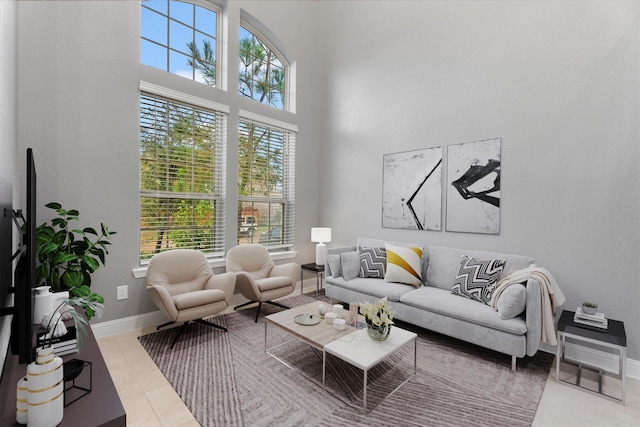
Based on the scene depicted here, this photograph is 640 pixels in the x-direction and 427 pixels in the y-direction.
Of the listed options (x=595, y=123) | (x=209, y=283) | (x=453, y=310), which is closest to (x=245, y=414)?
(x=209, y=283)

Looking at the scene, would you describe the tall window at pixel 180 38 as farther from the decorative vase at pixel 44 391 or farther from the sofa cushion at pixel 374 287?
the decorative vase at pixel 44 391

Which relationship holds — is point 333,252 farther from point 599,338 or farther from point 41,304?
point 41,304

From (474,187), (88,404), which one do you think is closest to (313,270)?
(474,187)

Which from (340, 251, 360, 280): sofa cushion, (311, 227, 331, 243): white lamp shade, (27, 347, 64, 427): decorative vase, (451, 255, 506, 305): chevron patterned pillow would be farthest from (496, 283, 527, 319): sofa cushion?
(27, 347, 64, 427): decorative vase

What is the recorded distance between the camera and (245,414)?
6.23 feet

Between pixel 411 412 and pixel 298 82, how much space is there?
14.8ft

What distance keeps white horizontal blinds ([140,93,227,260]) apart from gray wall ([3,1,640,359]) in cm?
16

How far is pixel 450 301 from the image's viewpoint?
9.32 feet

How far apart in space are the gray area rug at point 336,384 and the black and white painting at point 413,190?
1.44m

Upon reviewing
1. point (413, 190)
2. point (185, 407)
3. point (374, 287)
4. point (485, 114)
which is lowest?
point (185, 407)

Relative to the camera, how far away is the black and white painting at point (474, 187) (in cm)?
322

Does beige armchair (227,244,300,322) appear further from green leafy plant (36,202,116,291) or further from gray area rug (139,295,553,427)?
green leafy plant (36,202,116,291)

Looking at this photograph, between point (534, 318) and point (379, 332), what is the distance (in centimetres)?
128

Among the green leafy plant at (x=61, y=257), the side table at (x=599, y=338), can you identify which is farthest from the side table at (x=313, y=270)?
the side table at (x=599, y=338)
